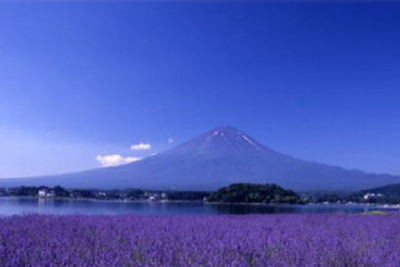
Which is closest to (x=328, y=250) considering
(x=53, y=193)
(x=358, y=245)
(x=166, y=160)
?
(x=358, y=245)

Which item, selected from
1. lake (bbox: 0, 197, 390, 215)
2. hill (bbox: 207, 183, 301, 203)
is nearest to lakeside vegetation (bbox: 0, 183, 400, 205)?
hill (bbox: 207, 183, 301, 203)

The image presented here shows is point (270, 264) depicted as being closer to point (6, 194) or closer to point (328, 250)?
point (328, 250)

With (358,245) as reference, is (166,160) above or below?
above

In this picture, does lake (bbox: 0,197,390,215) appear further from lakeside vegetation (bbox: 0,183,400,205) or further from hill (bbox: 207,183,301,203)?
lakeside vegetation (bbox: 0,183,400,205)

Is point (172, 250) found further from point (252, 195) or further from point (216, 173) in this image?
point (216, 173)

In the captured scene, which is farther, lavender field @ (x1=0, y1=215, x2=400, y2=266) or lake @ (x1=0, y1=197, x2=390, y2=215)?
lake @ (x1=0, y1=197, x2=390, y2=215)

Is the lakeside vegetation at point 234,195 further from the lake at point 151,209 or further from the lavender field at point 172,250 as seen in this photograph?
the lavender field at point 172,250

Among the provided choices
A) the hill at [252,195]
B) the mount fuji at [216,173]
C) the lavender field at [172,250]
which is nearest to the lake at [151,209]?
the hill at [252,195]

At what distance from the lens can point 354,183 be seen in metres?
112

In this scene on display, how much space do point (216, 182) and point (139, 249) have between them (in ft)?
325

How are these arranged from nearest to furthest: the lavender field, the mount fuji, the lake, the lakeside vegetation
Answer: the lavender field
the lake
the lakeside vegetation
the mount fuji

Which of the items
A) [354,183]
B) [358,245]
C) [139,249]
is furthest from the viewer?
[354,183]

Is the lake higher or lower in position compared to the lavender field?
lower

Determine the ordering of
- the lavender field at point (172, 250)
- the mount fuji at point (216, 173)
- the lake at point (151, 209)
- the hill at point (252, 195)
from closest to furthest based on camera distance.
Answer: the lavender field at point (172, 250) → the lake at point (151, 209) → the hill at point (252, 195) → the mount fuji at point (216, 173)
